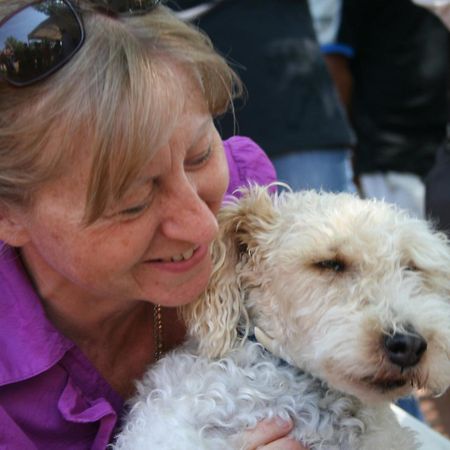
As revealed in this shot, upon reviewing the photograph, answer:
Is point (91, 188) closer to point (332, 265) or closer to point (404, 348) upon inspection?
point (332, 265)

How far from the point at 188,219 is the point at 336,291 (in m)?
0.41

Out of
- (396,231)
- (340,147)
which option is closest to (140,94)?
(396,231)

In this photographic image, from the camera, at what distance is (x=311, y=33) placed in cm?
323

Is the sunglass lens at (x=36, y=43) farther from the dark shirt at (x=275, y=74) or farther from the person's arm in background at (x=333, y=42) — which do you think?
the person's arm in background at (x=333, y=42)

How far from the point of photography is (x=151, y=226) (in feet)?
5.77

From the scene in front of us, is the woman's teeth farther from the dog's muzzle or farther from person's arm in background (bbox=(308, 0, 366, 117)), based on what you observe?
person's arm in background (bbox=(308, 0, 366, 117))

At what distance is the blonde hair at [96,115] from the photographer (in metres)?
1.65

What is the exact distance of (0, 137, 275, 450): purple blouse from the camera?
183 cm

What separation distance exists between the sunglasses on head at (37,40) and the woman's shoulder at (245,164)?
Result: 0.75 metres

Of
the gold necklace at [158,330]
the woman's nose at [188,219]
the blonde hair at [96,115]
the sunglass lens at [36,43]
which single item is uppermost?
the sunglass lens at [36,43]

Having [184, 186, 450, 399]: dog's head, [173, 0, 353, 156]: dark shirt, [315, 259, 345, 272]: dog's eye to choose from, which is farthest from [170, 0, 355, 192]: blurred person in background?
[315, 259, 345, 272]: dog's eye

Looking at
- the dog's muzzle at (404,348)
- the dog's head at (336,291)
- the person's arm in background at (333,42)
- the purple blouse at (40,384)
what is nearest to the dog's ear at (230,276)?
the dog's head at (336,291)

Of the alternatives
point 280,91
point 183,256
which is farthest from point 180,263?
point 280,91

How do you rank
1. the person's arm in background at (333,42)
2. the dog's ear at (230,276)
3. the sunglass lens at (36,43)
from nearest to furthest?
the sunglass lens at (36,43) < the dog's ear at (230,276) < the person's arm in background at (333,42)
